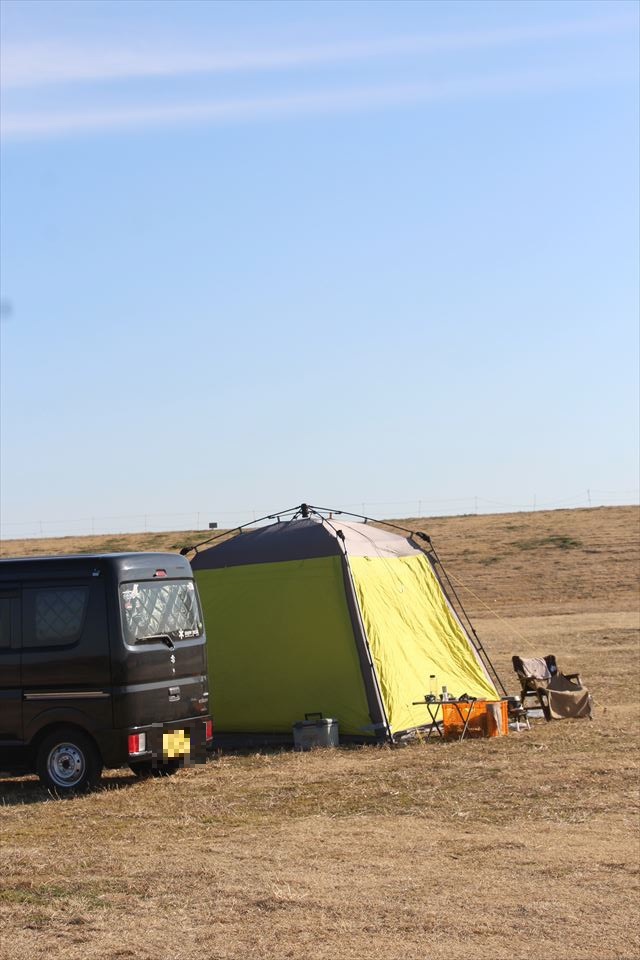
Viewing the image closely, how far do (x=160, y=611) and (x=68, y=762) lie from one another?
1.64m

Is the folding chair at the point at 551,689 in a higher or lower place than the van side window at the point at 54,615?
lower

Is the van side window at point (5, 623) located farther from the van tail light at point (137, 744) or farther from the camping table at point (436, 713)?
the camping table at point (436, 713)

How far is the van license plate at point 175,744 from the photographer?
12500 millimetres

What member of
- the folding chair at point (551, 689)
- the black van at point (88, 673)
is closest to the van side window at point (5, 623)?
the black van at point (88, 673)

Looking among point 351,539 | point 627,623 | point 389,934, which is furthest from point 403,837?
point 627,623

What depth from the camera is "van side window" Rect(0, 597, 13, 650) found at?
1268 centimetres

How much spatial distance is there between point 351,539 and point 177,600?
3.53m

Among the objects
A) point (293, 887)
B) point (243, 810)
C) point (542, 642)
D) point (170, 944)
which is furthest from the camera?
point (542, 642)

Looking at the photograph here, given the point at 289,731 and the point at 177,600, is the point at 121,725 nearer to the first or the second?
the point at 177,600

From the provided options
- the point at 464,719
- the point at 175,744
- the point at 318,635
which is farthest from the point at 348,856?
the point at 318,635

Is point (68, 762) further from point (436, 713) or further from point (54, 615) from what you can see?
point (436, 713)

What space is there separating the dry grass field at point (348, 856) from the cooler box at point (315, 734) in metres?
0.34

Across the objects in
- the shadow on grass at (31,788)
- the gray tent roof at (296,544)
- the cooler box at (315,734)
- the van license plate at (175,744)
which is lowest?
the shadow on grass at (31,788)

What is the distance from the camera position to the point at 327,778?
12633mm
